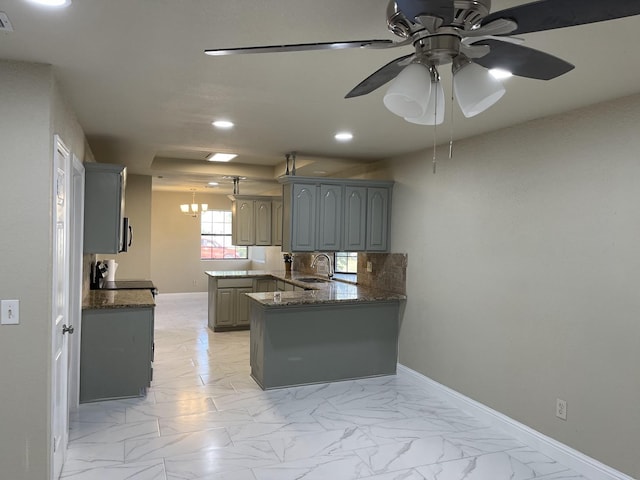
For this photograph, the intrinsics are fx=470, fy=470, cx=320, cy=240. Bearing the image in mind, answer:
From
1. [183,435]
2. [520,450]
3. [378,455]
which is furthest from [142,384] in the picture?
[520,450]

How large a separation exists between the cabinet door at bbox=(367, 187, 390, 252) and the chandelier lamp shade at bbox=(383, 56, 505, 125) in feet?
11.8

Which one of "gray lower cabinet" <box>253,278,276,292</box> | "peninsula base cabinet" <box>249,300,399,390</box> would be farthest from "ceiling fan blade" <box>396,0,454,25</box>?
"gray lower cabinet" <box>253,278,276,292</box>

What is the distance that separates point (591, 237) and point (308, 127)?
7.07 feet

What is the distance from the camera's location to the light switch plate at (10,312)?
229 centimetres

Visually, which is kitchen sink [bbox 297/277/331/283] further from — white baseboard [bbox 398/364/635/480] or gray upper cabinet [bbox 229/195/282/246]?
white baseboard [bbox 398/364/635/480]

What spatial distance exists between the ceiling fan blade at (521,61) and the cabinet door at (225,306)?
19.3 ft

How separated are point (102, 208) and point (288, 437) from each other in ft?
8.06

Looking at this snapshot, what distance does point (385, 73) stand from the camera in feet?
5.22

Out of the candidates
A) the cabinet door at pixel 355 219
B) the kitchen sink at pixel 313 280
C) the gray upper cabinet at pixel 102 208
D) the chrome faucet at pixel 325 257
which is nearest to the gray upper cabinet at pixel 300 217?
the cabinet door at pixel 355 219

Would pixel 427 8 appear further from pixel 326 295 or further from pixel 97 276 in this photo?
pixel 97 276

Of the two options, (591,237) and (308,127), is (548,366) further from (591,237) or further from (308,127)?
(308,127)

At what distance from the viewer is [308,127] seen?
374 cm

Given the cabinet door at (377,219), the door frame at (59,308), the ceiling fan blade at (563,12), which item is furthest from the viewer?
the cabinet door at (377,219)

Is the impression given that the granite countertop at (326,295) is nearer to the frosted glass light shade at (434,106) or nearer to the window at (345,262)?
the window at (345,262)
